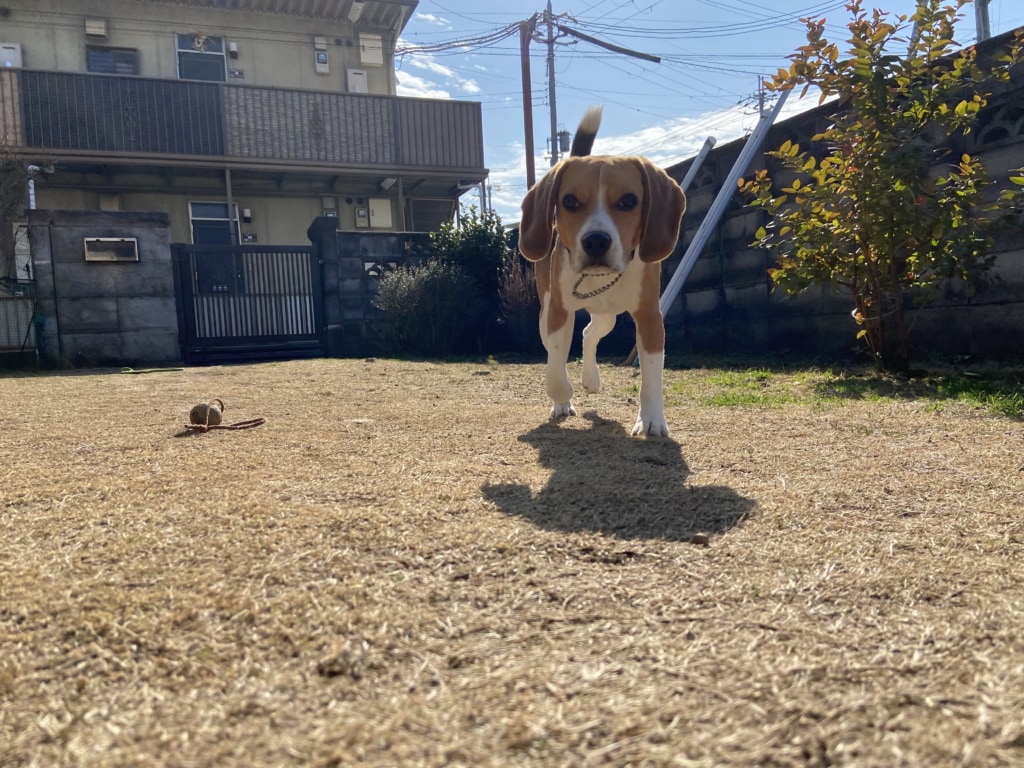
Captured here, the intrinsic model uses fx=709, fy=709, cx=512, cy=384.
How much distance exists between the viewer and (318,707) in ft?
2.75

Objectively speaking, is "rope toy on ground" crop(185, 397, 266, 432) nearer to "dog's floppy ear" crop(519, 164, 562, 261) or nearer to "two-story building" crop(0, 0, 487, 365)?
"dog's floppy ear" crop(519, 164, 562, 261)

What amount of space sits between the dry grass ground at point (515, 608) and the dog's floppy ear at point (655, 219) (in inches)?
35.5

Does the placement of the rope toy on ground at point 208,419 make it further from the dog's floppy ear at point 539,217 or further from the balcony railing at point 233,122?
the balcony railing at point 233,122

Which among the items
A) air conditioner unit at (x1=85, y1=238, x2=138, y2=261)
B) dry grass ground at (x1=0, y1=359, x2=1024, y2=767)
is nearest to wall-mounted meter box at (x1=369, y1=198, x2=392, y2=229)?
air conditioner unit at (x1=85, y1=238, x2=138, y2=261)

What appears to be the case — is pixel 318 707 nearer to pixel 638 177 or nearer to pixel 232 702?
pixel 232 702

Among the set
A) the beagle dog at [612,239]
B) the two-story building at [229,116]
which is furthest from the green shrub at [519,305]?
the beagle dog at [612,239]

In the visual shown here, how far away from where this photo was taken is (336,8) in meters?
12.9

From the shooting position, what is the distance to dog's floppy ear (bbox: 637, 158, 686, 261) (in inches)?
111

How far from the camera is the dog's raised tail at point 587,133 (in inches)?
138

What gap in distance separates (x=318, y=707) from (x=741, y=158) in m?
6.55

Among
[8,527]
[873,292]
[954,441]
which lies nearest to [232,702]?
[8,527]

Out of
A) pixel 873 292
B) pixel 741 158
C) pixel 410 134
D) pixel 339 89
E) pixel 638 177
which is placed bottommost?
pixel 873 292

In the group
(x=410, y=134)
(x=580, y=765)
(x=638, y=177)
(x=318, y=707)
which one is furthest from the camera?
(x=410, y=134)

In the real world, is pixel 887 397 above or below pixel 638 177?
below
